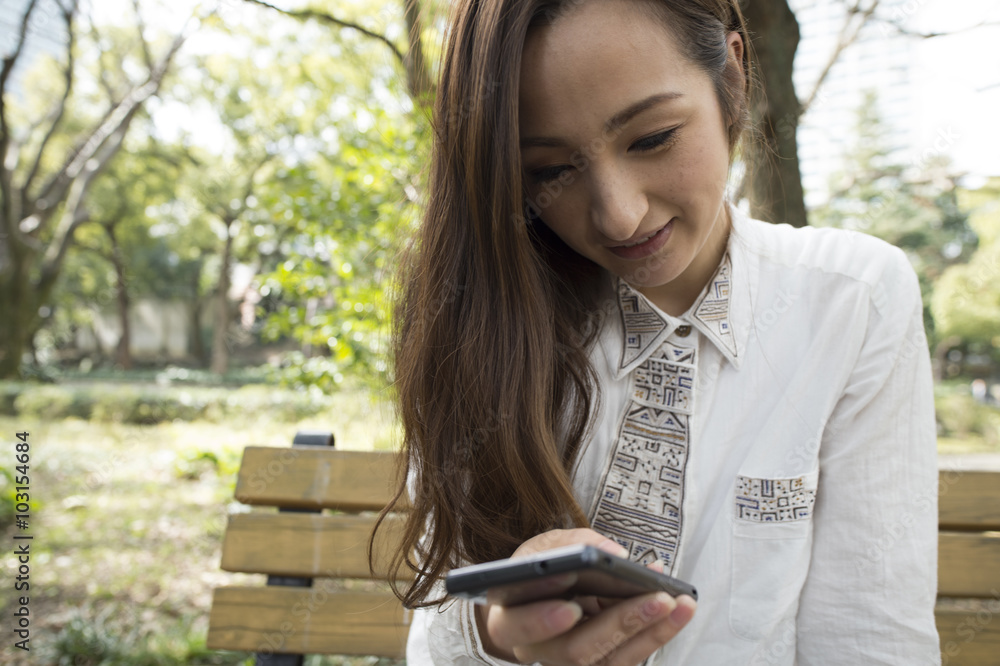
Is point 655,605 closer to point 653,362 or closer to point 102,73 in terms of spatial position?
point 653,362

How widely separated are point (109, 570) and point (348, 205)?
274cm

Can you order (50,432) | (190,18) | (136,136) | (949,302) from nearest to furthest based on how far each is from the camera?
(190,18) < (50,432) < (949,302) < (136,136)

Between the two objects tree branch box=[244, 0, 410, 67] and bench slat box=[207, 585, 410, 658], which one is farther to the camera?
tree branch box=[244, 0, 410, 67]

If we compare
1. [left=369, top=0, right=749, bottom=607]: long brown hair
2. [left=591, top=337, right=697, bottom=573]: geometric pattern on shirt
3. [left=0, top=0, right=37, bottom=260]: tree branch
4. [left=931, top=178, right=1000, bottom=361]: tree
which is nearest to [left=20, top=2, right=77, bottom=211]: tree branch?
[left=0, top=0, right=37, bottom=260]: tree branch

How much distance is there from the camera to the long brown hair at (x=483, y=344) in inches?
41.8

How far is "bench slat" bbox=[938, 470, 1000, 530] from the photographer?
5.22 feet

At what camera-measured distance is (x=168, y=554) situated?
4.39 metres

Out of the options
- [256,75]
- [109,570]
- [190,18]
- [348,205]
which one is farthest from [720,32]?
[256,75]

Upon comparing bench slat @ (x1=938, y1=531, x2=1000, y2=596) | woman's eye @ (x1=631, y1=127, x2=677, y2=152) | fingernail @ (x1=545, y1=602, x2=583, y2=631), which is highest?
woman's eye @ (x1=631, y1=127, x2=677, y2=152)

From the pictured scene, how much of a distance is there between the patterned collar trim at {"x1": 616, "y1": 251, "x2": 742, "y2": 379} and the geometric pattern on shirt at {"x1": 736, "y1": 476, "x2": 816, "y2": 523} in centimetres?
24

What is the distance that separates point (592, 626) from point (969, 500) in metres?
1.29

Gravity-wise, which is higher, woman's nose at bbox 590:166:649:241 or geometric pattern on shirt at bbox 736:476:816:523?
woman's nose at bbox 590:166:649:241

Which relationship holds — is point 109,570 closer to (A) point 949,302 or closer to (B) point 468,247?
(B) point 468,247

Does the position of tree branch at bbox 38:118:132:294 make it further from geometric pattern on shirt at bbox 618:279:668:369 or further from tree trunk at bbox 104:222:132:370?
geometric pattern on shirt at bbox 618:279:668:369
